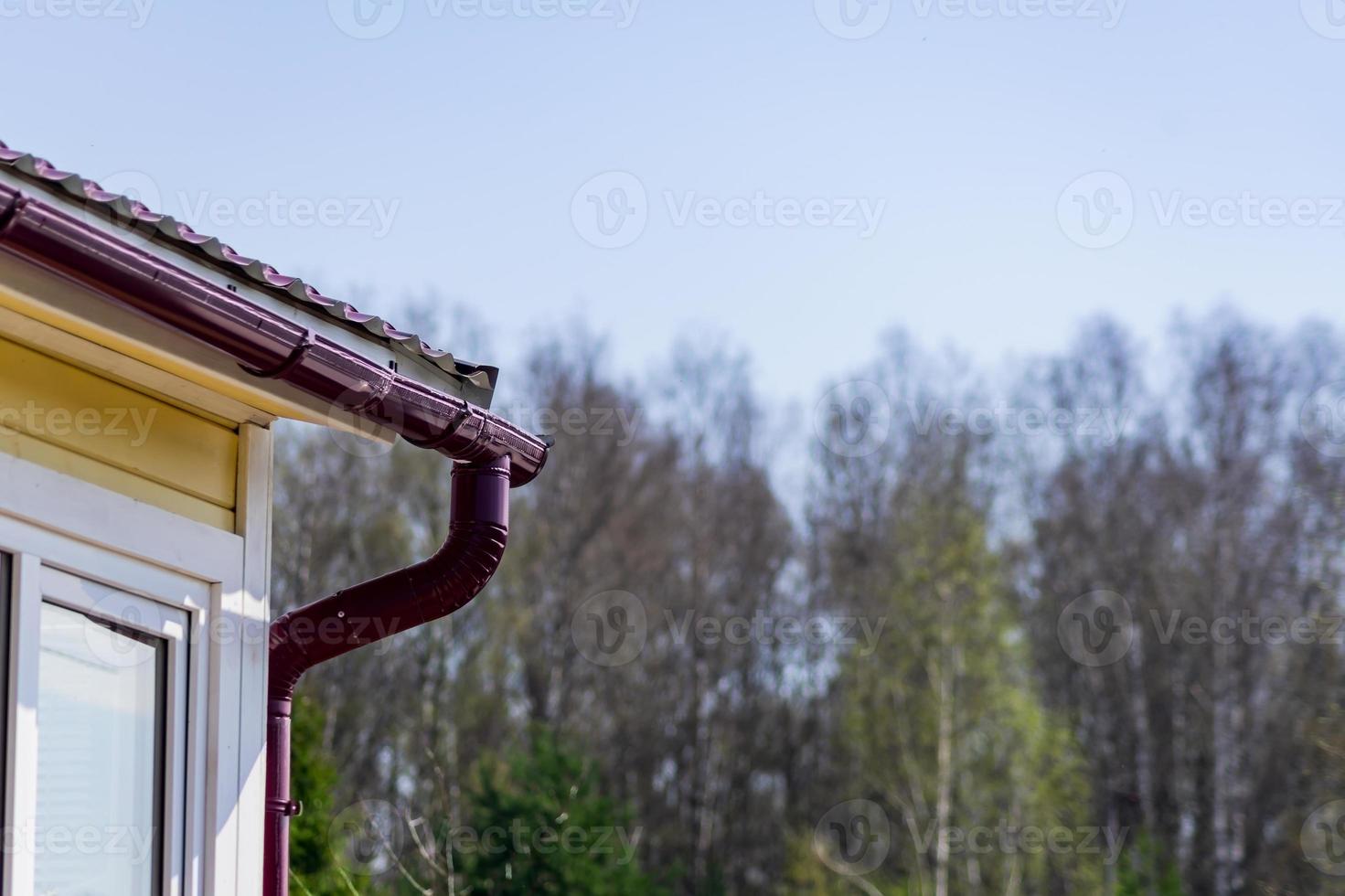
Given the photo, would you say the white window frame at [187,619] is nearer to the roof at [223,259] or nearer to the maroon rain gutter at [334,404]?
the maroon rain gutter at [334,404]

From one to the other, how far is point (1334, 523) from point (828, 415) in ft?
35.3

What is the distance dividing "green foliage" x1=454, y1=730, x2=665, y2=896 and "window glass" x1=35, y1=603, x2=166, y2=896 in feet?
29.1

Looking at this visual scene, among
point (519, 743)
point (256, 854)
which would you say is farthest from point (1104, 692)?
point (256, 854)

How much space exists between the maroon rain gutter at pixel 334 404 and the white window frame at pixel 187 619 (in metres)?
0.23

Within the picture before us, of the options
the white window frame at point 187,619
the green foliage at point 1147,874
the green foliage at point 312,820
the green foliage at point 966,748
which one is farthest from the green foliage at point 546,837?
the white window frame at point 187,619

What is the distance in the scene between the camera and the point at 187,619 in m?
4.04

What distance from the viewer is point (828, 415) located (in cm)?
3030

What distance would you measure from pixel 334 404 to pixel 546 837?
10609 millimetres

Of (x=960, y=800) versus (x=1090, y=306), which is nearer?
(x=960, y=800)

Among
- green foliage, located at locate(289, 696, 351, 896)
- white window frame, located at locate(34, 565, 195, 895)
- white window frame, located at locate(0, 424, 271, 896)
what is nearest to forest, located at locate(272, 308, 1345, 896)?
green foliage, located at locate(289, 696, 351, 896)

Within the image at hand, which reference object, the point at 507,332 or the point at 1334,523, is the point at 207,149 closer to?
the point at 507,332

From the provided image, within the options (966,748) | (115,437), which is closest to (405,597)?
(115,437)

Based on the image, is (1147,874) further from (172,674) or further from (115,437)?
(115,437)

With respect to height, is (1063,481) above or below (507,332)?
below
